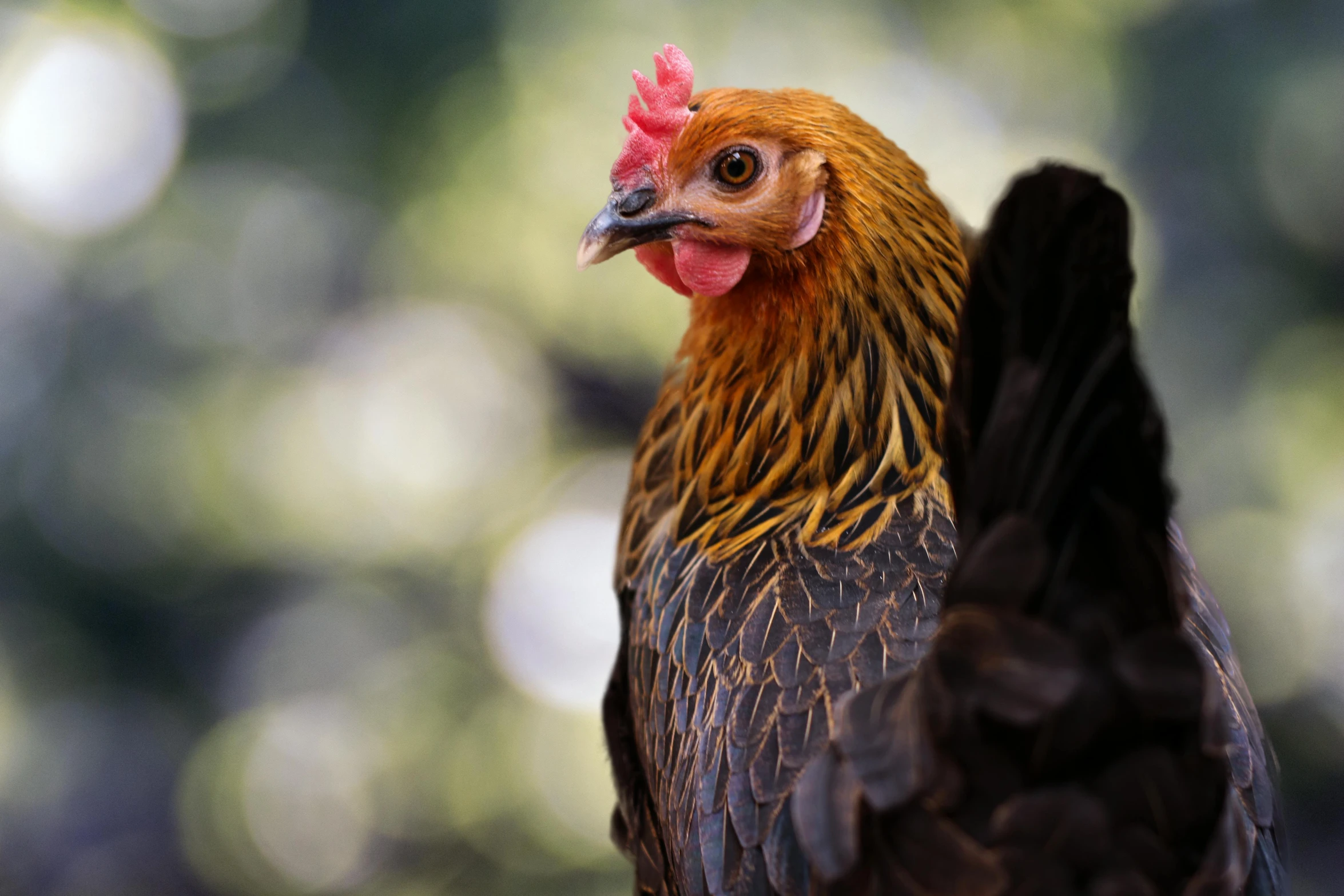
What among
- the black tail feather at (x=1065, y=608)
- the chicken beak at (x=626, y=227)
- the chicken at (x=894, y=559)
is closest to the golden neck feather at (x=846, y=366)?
the chicken at (x=894, y=559)

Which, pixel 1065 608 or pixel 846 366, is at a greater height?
pixel 846 366

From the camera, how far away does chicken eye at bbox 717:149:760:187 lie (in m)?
Answer: 1.10

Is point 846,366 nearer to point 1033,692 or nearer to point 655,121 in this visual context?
point 655,121

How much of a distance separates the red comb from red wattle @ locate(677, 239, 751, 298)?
0.10 meters

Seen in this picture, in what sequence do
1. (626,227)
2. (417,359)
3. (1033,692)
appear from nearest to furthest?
1. (1033,692)
2. (626,227)
3. (417,359)

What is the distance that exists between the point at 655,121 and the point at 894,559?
1.90ft

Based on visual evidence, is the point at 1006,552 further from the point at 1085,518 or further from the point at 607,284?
the point at 607,284

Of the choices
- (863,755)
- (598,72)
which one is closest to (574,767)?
(598,72)

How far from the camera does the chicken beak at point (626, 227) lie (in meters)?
1.15

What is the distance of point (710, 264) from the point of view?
1.14 meters

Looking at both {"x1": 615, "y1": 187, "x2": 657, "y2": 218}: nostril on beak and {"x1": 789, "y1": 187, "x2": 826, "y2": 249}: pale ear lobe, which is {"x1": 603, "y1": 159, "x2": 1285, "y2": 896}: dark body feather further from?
{"x1": 615, "y1": 187, "x2": 657, "y2": 218}: nostril on beak

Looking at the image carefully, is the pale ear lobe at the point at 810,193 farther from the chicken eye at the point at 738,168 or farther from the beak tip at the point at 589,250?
the beak tip at the point at 589,250

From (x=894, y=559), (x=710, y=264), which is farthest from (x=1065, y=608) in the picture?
(x=710, y=264)

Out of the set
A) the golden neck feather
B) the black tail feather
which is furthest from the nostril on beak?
the black tail feather
